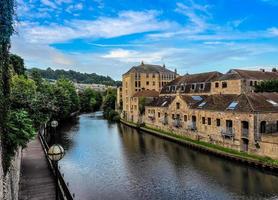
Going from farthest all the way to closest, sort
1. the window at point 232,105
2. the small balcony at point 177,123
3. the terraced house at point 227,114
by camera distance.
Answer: the small balcony at point 177,123 < the window at point 232,105 < the terraced house at point 227,114

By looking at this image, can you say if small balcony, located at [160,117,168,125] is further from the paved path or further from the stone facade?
the stone facade

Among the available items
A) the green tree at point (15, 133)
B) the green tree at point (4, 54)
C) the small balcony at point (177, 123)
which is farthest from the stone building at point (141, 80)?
the green tree at point (4, 54)

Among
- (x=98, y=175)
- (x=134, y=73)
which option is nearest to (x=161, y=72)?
(x=134, y=73)

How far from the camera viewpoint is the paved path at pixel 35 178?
16.8 meters

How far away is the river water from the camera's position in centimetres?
2086

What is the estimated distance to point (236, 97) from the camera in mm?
Result: 33844

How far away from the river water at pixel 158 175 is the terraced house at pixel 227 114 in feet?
9.44

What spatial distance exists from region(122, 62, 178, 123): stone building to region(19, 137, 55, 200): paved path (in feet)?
136

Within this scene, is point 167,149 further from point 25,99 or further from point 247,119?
point 25,99

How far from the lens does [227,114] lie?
106ft

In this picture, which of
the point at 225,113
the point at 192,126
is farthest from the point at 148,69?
the point at 225,113

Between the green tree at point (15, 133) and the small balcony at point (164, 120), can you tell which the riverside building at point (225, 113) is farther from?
the green tree at point (15, 133)

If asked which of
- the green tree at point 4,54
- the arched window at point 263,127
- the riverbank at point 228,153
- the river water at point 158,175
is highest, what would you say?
the green tree at point 4,54

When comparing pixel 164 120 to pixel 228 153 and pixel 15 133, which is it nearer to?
pixel 228 153
